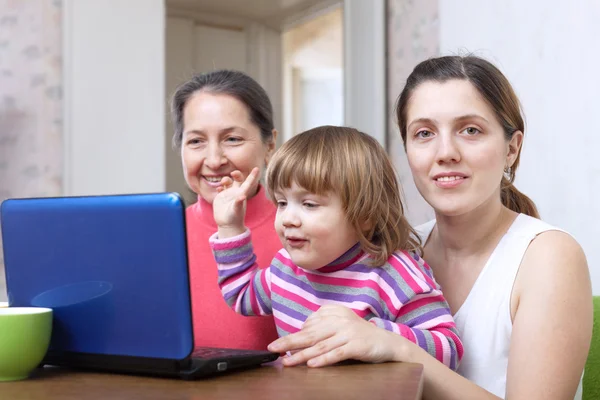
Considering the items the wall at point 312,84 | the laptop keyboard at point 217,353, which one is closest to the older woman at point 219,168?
the laptop keyboard at point 217,353

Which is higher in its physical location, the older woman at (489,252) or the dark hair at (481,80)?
the dark hair at (481,80)

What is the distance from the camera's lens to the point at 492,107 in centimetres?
123

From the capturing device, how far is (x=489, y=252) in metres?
1.29

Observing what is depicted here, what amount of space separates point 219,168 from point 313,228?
1.40ft

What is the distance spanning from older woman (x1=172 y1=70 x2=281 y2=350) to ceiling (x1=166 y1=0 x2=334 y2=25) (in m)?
2.68

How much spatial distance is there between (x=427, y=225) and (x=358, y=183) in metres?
0.42

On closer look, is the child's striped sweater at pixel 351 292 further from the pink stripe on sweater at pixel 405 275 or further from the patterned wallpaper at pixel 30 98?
the patterned wallpaper at pixel 30 98

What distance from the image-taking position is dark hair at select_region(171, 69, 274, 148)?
1.52 metres

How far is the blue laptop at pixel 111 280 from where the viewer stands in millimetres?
838

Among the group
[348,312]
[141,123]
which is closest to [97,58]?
[141,123]

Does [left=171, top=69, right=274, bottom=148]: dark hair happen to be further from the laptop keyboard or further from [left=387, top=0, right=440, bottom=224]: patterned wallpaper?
[left=387, top=0, right=440, bottom=224]: patterned wallpaper

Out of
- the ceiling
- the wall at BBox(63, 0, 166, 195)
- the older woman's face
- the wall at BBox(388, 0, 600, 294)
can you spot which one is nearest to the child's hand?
the older woman's face

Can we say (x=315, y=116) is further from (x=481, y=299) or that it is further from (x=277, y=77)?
(x=481, y=299)

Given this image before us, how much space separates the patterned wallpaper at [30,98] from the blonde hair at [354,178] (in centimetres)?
186
